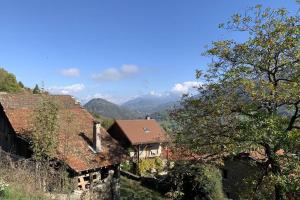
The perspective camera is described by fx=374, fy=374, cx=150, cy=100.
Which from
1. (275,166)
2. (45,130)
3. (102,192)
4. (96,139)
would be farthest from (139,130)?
(275,166)

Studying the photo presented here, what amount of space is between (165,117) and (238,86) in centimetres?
474

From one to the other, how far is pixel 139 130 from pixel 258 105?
3804cm

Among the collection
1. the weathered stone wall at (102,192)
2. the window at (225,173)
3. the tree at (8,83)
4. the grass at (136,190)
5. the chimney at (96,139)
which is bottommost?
the grass at (136,190)

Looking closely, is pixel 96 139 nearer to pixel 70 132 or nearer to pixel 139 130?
pixel 70 132

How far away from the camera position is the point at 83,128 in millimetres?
32219

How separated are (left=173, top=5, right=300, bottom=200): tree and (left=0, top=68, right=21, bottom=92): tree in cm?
6279

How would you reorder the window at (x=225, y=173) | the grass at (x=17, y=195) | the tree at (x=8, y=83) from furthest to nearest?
1. the tree at (x=8, y=83)
2. the window at (x=225, y=173)
3. the grass at (x=17, y=195)

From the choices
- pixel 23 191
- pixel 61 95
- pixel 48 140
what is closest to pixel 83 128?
pixel 61 95

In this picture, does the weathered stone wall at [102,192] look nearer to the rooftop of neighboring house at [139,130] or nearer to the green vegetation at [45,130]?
the green vegetation at [45,130]

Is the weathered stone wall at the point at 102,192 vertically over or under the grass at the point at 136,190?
over

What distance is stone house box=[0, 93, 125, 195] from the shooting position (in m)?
26.5

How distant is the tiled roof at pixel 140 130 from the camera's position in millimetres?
49681

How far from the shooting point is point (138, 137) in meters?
50.2

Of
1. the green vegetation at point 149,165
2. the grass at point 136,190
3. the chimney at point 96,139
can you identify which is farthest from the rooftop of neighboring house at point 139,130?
the chimney at point 96,139
